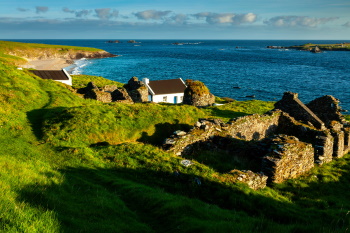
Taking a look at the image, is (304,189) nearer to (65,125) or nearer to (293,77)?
(65,125)

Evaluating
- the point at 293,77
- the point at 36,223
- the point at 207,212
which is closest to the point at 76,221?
the point at 36,223

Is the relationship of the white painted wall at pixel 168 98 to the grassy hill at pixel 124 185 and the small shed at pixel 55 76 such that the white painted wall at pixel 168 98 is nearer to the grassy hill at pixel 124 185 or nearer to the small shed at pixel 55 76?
the small shed at pixel 55 76

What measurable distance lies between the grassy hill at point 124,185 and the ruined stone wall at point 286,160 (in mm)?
704

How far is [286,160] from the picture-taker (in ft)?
56.6

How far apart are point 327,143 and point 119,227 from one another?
20.4 m

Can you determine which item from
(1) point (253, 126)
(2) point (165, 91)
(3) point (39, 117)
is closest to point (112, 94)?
(2) point (165, 91)

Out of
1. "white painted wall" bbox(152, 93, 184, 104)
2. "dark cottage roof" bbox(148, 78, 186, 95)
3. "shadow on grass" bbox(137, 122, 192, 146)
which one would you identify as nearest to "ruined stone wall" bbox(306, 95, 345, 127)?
"shadow on grass" bbox(137, 122, 192, 146)

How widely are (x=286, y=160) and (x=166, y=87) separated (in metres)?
50.2

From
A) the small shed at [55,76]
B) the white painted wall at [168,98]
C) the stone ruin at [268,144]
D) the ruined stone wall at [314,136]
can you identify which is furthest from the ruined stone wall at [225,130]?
the small shed at [55,76]

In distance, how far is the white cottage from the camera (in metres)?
62.1

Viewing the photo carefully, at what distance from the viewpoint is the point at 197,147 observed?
21.2m

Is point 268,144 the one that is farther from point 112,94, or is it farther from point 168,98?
point 168,98

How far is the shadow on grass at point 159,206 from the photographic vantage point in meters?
8.63

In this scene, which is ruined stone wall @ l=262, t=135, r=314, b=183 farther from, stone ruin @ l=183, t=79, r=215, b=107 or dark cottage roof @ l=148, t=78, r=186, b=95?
dark cottage roof @ l=148, t=78, r=186, b=95
